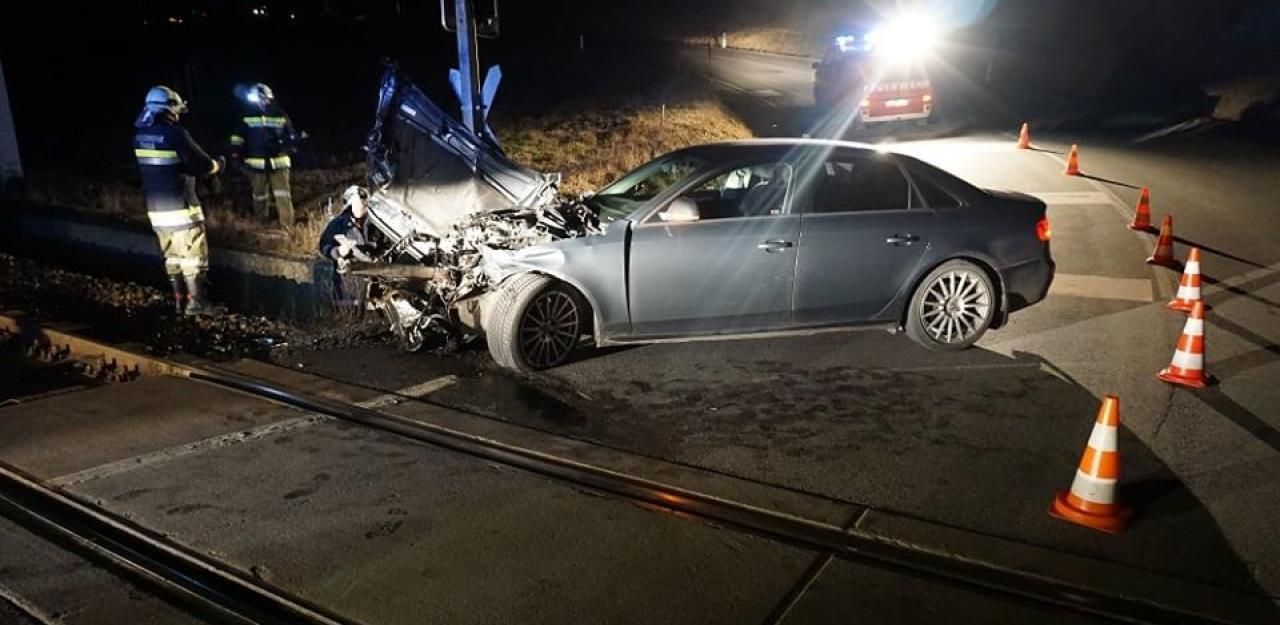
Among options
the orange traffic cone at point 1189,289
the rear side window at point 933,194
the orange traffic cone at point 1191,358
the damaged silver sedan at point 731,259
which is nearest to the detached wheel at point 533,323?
the damaged silver sedan at point 731,259

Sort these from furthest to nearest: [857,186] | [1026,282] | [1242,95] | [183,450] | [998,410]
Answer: [1242,95] → [1026,282] → [857,186] → [998,410] → [183,450]

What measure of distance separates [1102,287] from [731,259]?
13.6ft

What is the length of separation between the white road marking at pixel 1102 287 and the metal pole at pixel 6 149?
1403cm

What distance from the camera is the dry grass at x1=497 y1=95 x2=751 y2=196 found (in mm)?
14461

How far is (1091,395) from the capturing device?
5746 millimetres

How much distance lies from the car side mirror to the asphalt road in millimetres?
1065

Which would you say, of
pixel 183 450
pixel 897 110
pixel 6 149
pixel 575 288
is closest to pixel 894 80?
pixel 897 110

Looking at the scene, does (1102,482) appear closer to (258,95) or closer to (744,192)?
(744,192)

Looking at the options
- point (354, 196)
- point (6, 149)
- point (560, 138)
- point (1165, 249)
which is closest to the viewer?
point (354, 196)

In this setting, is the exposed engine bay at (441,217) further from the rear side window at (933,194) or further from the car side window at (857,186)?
the rear side window at (933,194)

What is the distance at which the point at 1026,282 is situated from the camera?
22.1ft

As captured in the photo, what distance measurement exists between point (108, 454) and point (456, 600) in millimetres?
2582

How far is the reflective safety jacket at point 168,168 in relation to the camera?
24.4ft

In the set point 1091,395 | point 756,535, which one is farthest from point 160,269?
point 1091,395
